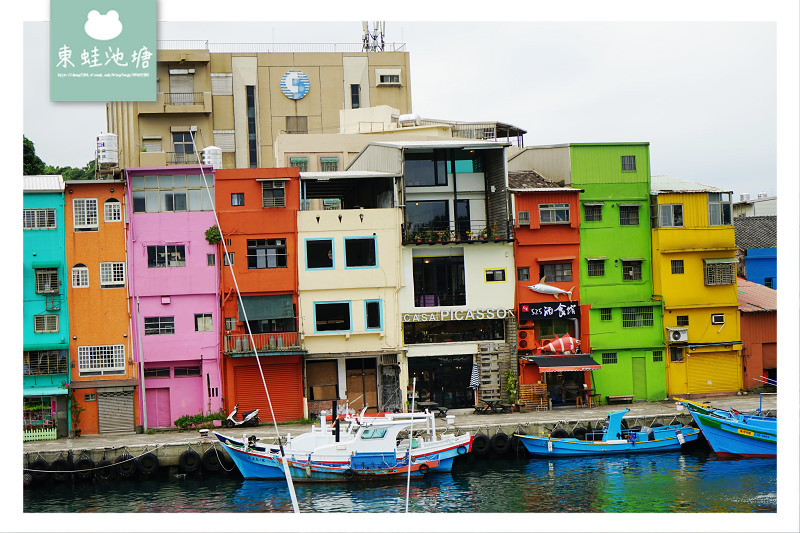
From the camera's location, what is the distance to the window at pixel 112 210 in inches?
1710

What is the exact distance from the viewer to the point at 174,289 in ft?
143

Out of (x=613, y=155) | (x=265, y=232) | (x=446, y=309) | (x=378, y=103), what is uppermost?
(x=378, y=103)

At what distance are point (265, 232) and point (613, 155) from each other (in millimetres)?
15788

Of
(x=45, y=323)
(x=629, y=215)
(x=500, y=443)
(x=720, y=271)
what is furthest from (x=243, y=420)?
(x=720, y=271)

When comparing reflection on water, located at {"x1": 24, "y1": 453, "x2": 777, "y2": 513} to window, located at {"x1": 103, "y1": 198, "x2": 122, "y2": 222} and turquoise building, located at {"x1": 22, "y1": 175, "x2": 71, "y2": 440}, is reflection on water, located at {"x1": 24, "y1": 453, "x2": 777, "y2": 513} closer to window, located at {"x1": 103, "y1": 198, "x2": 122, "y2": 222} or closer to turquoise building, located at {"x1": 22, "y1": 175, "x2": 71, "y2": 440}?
turquoise building, located at {"x1": 22, "y1": 175, "x2": 71, "y2": 440}

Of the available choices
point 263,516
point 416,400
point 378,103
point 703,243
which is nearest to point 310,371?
point 416,400

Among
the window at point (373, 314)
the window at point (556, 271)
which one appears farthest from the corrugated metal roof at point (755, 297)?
the window at point (373, 314)

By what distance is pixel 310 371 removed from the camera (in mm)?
44656

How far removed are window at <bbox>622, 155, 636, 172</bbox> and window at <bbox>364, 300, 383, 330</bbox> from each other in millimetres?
12657

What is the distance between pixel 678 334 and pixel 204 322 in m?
20.6

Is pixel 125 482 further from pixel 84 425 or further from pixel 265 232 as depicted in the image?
pixel 265 232

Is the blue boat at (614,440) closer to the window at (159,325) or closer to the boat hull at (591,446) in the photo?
the boat hull at (591,446)

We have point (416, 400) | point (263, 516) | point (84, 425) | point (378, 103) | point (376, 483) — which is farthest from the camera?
point (378, 103)

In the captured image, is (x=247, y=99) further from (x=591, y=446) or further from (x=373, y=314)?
(x=591, y=446)
